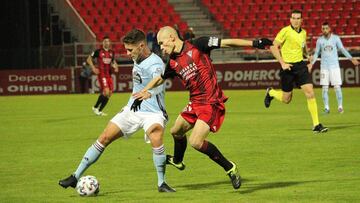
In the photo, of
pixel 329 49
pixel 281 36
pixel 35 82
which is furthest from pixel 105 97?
pixel 35 82

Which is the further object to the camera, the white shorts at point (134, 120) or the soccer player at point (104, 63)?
the soccer player at point (104, 63)

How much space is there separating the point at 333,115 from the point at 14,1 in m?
21.4

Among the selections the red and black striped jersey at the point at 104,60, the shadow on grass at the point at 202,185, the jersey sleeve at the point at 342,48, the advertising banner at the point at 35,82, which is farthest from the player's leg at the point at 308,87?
the advertising banner at the point at 35,82

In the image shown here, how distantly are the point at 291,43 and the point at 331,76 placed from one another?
5.22 metres

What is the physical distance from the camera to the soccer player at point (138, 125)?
10164 mm

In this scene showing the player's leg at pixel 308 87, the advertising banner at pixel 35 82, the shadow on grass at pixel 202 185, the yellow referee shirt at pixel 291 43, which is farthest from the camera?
the advertising banner at pixel 35 82

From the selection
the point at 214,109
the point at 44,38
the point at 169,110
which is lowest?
the point at 44,38

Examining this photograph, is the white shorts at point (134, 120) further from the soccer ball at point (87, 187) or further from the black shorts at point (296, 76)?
the black shorts at point (296, 76)

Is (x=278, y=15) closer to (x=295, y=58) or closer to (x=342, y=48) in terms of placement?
(x=342, y=48)

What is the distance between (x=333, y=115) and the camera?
21.7m

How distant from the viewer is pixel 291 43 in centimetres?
1761

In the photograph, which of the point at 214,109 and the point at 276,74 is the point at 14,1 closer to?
the point at 276,74

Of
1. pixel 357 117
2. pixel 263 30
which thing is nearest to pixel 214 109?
pixel 357 117

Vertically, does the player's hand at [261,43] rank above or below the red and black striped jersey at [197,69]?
above
